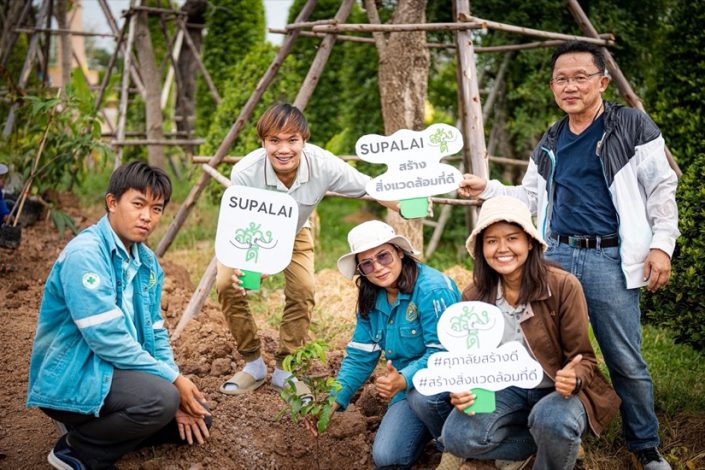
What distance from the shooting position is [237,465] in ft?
9.68

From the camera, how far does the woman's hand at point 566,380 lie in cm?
253

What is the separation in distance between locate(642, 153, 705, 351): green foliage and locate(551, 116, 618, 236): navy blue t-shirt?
1.86 ft

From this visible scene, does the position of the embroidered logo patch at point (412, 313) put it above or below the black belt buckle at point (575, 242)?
below

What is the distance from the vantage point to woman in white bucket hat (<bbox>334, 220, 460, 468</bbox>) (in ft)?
9.43

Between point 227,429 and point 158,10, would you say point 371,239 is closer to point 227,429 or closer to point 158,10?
point 227,429

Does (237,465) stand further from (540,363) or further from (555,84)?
(555,84)

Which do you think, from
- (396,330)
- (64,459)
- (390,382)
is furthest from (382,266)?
(64,459)

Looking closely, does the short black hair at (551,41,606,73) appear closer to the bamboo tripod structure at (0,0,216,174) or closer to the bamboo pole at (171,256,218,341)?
the bamboo pole at (171,256,218,341)

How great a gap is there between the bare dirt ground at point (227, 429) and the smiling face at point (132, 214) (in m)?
0.91

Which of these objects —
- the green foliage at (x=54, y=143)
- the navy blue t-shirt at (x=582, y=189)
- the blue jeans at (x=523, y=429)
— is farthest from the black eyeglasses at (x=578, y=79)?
the green foliage at (x=54, y=143)

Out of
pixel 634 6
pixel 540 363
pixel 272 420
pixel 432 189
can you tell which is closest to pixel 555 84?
pixel 432 189

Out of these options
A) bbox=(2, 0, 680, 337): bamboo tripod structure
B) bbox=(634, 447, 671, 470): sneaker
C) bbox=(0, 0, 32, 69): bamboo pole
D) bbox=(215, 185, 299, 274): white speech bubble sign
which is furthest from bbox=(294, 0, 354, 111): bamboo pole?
bbox=(0, 0, 32, 69): bamboo pole

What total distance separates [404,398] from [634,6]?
16.8 feet

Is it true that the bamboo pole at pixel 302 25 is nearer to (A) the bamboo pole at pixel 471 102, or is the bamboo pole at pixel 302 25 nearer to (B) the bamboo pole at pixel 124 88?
Result: (A) the bamboo pole at pixel 471 102
